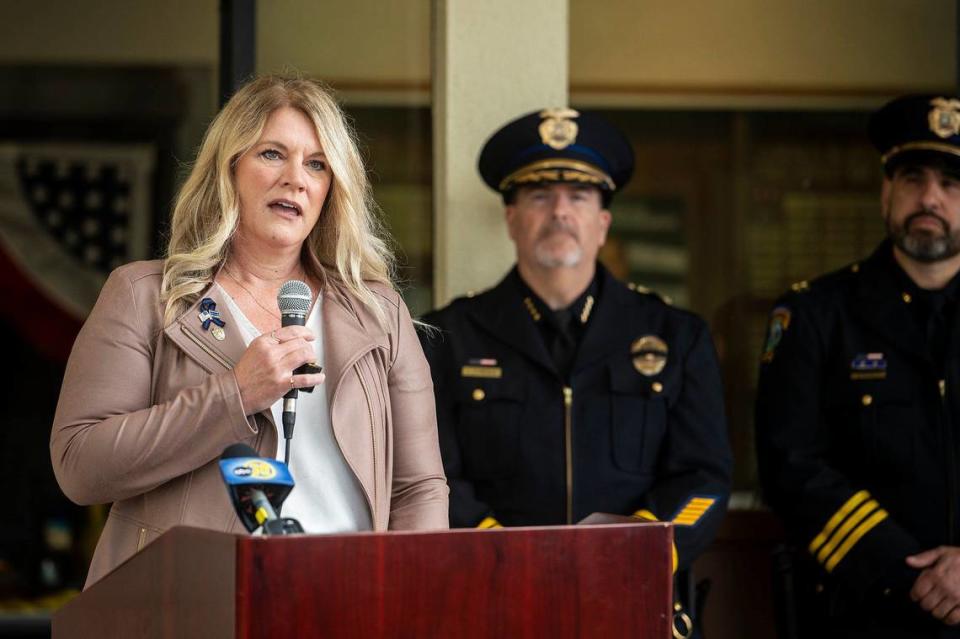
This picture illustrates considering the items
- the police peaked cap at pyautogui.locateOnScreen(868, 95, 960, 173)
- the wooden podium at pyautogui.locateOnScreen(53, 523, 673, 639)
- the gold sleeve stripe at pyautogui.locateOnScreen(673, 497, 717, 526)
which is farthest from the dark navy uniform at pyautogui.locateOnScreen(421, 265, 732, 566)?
the wooden podium at pyautogui.locateOnScreen(53, 523, 673, 639)

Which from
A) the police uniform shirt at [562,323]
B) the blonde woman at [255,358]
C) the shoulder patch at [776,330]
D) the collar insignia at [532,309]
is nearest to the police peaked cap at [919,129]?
the shoulder patch at [776,330]

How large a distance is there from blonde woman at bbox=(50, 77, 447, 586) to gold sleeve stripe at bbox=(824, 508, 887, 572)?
1472 mm

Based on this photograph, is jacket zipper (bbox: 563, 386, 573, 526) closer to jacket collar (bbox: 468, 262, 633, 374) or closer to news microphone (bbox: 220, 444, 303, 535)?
jacket collar (bbox: 468, 262, 633, 374)

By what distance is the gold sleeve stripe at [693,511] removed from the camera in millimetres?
3869

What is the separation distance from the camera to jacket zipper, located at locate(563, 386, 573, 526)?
3986 mm

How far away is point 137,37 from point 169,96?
336mm

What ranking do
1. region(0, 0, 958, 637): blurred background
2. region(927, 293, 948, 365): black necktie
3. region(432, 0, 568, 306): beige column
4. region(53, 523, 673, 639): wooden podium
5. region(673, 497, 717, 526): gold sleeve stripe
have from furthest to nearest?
region(0, 0, 958, 637): blurred background < region(432, 0, 568, 306): beige column < region(927, 293, 948, 365): black necktie < region(673, 497, 717, 526): gold sleeve stripe < region(53, 523, 673, 639): wooden podium

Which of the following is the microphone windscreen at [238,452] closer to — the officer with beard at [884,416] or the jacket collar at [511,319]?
the jacket collar at [511,319]

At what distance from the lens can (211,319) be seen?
9.04 feet

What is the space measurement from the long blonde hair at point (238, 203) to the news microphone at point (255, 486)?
29.3 inches

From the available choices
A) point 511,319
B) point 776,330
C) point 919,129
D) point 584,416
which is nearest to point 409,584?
point 584,416

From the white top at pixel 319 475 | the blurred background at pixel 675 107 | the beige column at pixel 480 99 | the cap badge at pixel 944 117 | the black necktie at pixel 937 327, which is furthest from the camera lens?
the blurred background at pixel 675 107

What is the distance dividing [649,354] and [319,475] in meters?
1.58

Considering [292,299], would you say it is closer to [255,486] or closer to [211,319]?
[211,319]
